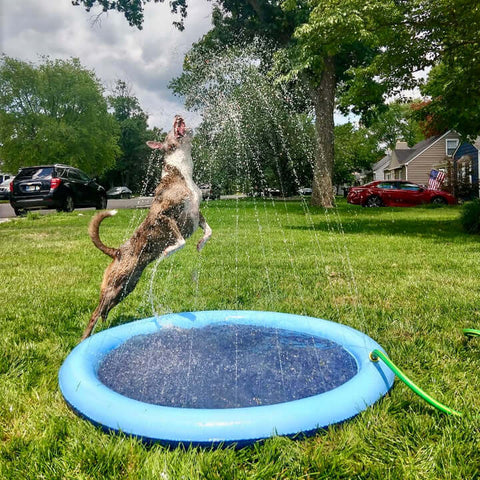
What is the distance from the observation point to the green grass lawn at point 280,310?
199 cm

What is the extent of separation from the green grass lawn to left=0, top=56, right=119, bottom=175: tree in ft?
85.4

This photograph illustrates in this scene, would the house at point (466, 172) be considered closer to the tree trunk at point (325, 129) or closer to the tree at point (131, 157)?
the tree trunk at point (325, 129)

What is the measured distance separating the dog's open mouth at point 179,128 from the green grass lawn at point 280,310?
1880mm

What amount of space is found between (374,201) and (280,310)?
20638mm

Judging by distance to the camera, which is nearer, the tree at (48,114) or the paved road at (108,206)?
the paved road at (108,206)

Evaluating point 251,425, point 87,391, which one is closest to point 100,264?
point 87,391

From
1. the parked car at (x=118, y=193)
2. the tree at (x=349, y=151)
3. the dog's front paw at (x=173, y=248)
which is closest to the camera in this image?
the dog's front paw at (x=173, y=248)

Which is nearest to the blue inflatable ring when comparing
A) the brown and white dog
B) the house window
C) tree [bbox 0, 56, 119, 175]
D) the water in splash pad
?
Result: the water in splash pad

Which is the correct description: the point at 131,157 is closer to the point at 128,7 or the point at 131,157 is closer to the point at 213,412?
the point at 128,7

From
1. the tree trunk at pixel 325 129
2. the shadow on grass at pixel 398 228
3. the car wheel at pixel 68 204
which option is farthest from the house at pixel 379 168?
the car wheel at pixel 68 204

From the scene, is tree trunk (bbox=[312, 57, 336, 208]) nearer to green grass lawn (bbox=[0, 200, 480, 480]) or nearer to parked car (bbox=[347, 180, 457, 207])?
parked car (bbox=[347, 180, 457, 207])

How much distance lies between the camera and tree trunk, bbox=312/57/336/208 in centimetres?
1806

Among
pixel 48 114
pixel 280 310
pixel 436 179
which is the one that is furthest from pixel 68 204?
pixel 436 179

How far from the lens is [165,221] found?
10.3 ft
